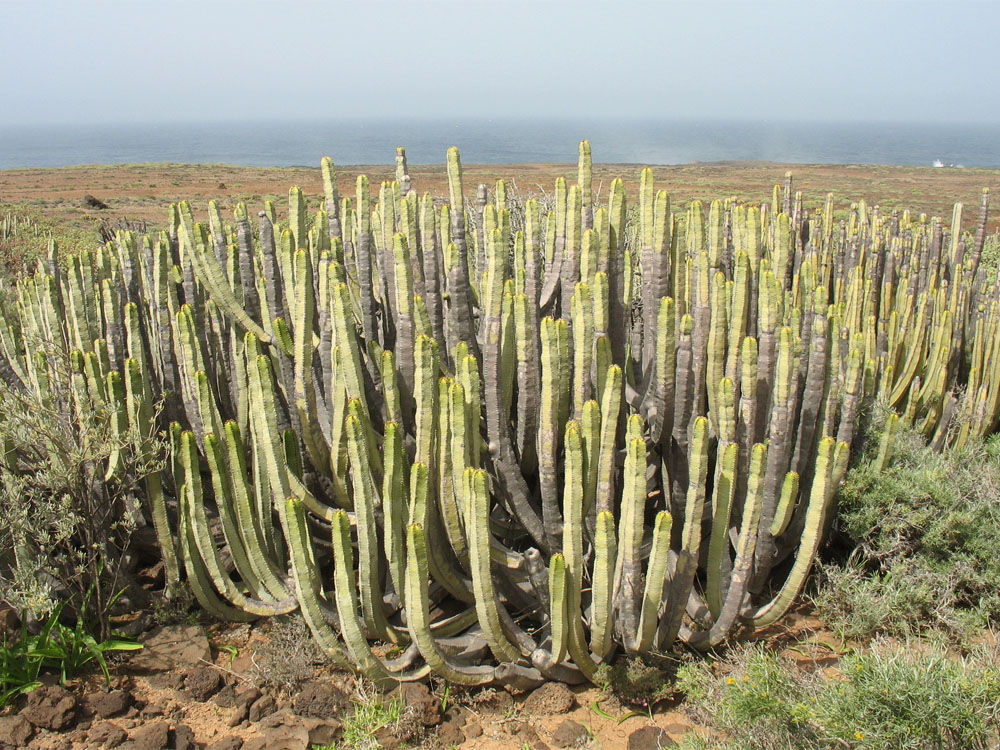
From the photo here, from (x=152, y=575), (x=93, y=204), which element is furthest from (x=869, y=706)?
(x=93, y=204)

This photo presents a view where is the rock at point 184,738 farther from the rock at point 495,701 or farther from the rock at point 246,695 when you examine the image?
the rock at point 495,701

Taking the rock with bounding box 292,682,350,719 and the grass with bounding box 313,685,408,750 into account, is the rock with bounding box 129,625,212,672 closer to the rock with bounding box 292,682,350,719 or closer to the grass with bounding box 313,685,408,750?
the rock with bounding box 292,682,350,719

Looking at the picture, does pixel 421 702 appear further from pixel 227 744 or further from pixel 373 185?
pixel 373 185

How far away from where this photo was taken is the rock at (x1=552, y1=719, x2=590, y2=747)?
2.92 metres

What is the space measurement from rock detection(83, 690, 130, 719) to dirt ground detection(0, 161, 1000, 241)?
23049mm

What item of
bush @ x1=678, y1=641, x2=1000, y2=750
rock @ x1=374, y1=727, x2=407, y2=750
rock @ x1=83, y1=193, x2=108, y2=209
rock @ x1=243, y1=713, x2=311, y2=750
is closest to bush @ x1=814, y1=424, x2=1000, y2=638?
bush @ x1=678, y1=641, x2=1000, y2=750

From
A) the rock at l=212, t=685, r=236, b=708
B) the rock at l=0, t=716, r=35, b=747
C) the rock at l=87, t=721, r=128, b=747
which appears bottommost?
the rock at l=212, t=685, r=236, b=708

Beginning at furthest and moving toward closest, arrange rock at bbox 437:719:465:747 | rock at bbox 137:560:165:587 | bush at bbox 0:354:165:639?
1. rock at bbox 137:560:165:587
2. bush at bbox 0:354:165:639
3. rock at bbox 437:719:465:747

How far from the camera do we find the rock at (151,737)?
9.39 feet

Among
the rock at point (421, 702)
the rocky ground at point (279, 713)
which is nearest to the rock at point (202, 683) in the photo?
the rocky ground at point (279, 713)

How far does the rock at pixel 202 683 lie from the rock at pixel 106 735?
0.29 meters

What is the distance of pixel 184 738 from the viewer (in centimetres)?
294

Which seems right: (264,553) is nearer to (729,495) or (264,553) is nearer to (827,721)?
(729,495)

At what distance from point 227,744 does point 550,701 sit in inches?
51.6
